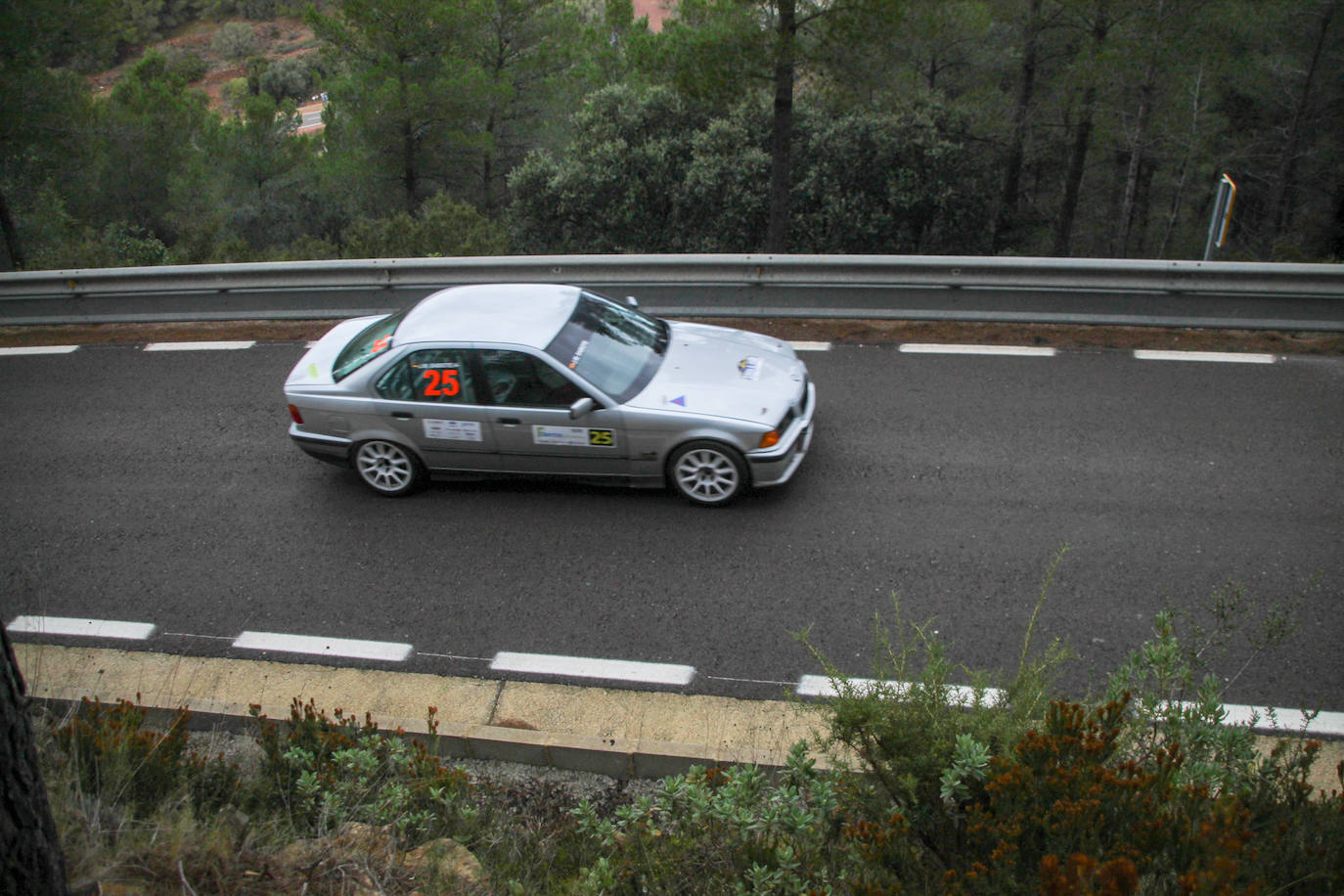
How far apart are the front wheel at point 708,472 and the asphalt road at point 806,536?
0.47 feet

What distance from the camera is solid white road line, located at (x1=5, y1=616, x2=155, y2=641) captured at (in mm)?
6555

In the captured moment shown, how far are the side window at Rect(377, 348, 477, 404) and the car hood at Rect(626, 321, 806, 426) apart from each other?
51.0 inches

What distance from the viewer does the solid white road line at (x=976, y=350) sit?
9.40 metres

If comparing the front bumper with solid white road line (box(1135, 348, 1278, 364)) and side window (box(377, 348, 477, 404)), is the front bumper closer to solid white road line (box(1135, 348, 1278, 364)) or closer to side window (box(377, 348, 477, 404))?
side window (box(377, 348, 477, 404))

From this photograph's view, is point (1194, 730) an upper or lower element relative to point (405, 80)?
lower

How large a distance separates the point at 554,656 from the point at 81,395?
21.8 feet

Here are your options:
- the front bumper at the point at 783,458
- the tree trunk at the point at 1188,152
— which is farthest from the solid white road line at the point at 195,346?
the tree trunk at the point at 1188,152

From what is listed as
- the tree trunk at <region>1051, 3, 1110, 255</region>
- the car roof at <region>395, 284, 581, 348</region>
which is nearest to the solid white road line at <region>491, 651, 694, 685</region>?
the car roof at <region>395, 284, 581, 348</region>

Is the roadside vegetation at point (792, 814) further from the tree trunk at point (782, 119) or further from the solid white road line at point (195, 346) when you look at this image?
the tree trunk at point (782, 119)

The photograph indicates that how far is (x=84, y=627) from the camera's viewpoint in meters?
6.64

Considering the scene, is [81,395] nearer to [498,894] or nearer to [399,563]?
[399,563]

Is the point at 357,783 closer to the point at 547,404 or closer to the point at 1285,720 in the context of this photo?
the point at 547,404

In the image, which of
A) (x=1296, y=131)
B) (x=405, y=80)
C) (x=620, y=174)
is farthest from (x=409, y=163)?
(x=1296, y=131)

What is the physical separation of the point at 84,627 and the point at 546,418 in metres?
3.47
